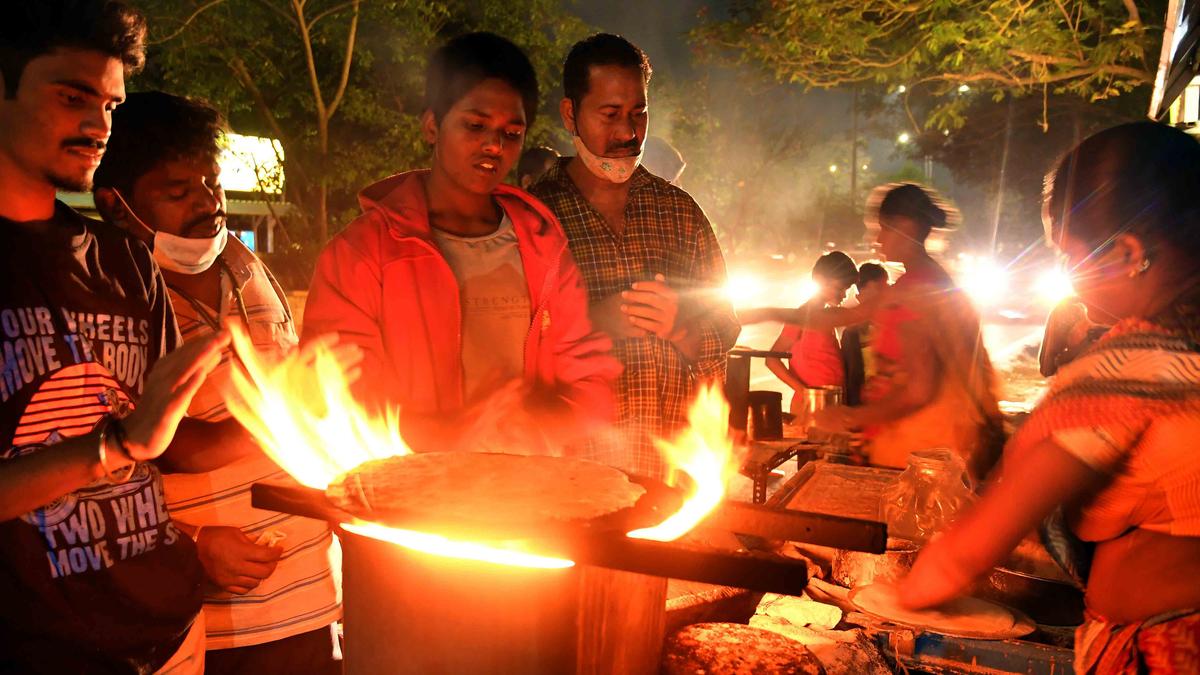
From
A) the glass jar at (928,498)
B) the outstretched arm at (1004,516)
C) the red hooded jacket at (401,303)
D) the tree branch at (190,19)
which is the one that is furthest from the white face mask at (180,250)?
the tree branch at (190,19)

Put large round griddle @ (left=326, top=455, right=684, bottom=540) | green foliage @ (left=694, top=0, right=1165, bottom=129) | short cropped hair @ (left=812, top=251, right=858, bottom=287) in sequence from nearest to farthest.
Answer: large round griddle @ (left=326, top=455, right=684, bottom=540) < short cropped hair @ (left=812, top=251, right=858, bottom=287) < green foliage @ (left=694, top=0, right=1165, bottom=129)

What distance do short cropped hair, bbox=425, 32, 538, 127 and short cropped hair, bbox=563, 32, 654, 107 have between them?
2.27ft

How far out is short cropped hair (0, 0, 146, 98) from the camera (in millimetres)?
1835

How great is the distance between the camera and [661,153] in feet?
20.2

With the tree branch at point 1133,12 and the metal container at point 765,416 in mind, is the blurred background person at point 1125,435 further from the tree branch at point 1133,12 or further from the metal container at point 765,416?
the tree branch at point 1133,12

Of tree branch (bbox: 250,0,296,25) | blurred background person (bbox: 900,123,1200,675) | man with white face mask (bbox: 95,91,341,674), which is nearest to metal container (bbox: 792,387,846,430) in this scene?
blurred background person (bbox: 900,123,1200,675)

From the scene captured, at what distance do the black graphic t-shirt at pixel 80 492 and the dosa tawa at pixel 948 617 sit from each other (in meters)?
2.08

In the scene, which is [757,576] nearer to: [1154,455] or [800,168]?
[1154,455]

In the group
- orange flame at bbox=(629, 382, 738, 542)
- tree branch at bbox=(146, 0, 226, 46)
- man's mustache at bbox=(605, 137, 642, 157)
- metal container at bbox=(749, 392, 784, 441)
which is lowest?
metal container at bbox=(749, 392, 784, 441)

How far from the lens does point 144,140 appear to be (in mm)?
2613

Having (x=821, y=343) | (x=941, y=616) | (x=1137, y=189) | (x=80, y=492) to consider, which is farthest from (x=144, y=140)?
(x=821, y=343)

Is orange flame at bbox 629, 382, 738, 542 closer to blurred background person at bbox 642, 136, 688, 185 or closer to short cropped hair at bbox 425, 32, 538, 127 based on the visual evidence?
short cropped hair at bbox 425, 32, 538, 127

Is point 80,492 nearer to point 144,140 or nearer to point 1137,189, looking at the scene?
point 144,140

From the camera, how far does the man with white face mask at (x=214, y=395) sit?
8.35 feet
